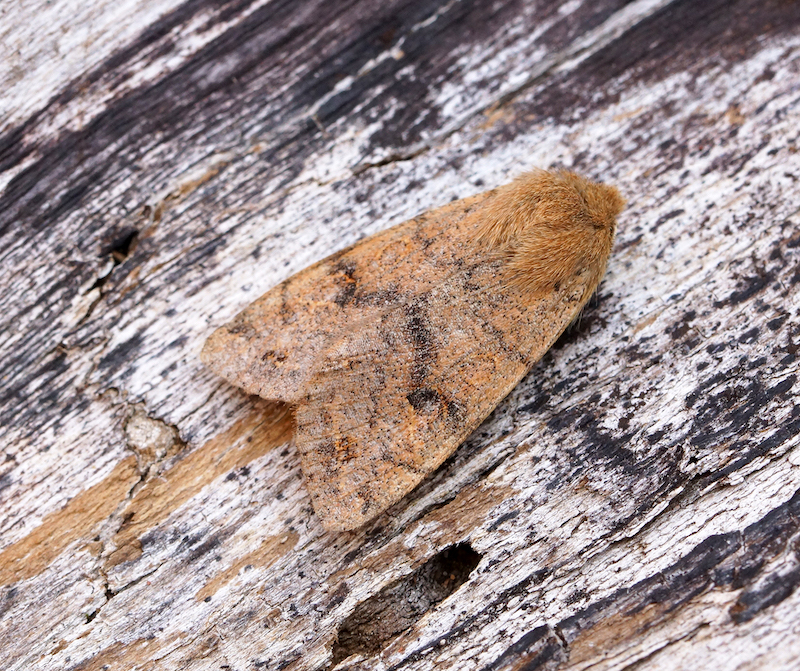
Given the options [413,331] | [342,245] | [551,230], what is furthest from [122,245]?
[551,230]

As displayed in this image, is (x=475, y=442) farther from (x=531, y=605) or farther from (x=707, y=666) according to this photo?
(x=707, y=666)

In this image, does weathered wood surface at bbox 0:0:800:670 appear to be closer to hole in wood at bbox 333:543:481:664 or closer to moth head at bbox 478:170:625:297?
hole in wood at bbox 333:543:481:664

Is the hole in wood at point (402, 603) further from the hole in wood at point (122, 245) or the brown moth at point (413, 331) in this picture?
the hole in wood at point (122, 245)

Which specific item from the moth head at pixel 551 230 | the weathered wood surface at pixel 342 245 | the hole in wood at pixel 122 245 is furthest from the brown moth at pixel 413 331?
the hole in wood at pixel 122 245

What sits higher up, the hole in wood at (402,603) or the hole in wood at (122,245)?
the hole in wood at (122,245)

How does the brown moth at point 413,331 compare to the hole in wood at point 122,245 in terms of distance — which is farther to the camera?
the hole in wood at point 122,245

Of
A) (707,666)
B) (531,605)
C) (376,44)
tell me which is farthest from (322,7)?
(707,666)

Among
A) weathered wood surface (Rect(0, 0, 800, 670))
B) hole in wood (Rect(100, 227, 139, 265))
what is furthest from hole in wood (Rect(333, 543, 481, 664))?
hole in wood (Rect(100, 227, 139, 265))
